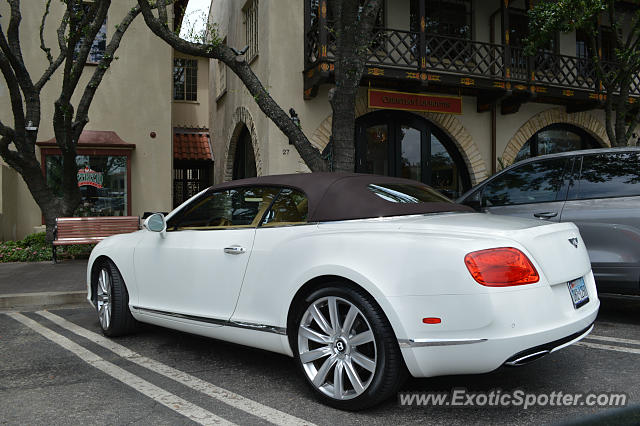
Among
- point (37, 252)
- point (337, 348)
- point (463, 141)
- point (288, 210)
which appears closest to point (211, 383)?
point (337, 348)

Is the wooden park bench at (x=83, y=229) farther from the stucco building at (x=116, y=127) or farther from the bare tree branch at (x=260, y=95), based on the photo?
the bare tree branch at (x=260, y=95)

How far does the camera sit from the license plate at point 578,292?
311 centimetres

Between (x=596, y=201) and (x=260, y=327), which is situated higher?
(x=596, y=201)

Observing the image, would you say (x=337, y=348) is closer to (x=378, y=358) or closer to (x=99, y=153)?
(x=378, y=358)

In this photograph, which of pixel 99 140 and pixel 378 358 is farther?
pixel 99 140

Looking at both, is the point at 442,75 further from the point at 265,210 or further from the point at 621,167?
the point at 265,210

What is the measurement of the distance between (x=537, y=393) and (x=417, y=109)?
10787mm

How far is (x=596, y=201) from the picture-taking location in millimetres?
5191

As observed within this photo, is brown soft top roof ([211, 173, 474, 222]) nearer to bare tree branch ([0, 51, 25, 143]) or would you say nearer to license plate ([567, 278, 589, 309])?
license plate ([567, 278, 589, 309])

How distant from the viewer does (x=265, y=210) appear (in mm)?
3811

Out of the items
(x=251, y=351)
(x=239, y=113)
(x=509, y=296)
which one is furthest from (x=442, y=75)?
(x=509, y=296)

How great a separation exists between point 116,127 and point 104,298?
10360 mm

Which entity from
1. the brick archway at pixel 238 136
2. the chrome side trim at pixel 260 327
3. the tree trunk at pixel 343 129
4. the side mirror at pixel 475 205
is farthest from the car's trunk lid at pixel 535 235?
the brick archway at pixel 238 136

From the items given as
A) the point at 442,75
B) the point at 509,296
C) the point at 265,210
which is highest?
the point at 442,75
